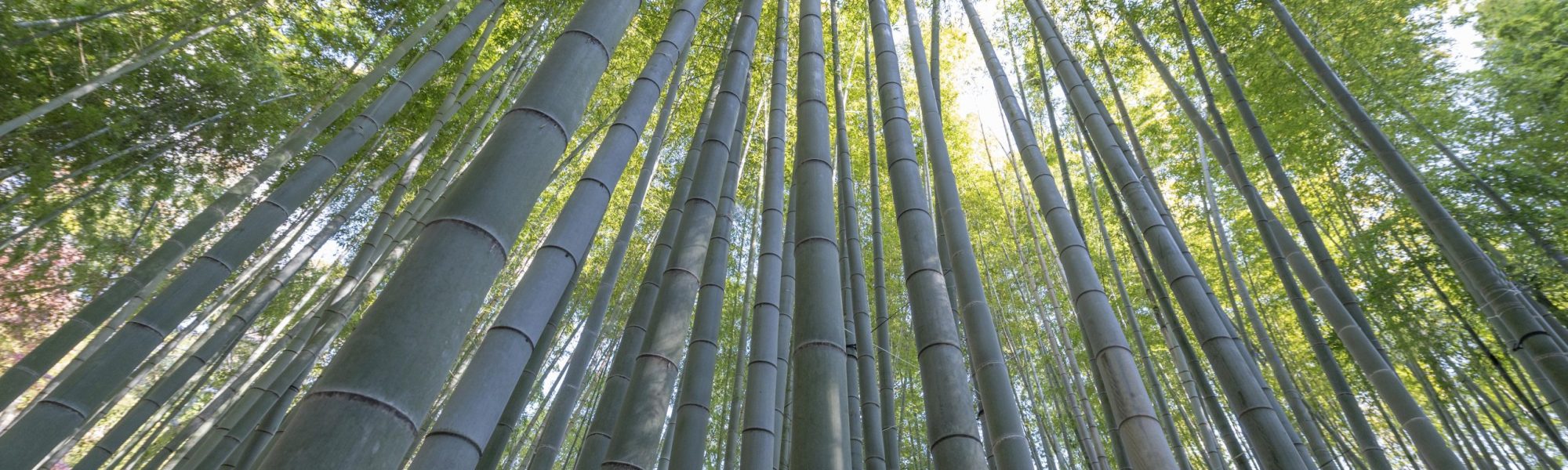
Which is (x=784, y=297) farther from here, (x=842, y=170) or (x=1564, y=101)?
(x=1564, y=101)

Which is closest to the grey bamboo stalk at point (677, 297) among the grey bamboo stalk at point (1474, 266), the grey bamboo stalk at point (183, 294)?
the grey bamboo stalk at point (183, 294)

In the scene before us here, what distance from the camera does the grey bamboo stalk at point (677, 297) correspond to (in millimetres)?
1771

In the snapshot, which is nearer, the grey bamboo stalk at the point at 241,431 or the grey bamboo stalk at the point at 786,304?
the grey bamboo stalk at the point at 786,304

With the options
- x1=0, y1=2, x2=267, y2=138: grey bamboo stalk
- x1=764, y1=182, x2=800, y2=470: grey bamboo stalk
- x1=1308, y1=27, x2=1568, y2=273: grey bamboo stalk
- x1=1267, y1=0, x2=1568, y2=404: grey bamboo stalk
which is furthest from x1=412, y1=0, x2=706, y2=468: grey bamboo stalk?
x1=1308, y1=27, x2=1568, y2=273: grey bamboo stalk

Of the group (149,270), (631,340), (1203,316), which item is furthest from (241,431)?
(1203,316)

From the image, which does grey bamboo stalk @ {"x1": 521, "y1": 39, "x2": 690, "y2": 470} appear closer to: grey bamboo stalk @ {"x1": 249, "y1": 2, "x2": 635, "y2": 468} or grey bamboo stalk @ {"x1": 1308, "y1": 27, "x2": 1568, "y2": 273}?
grey bamboo stalk @ {"x1": 249, "y1": 2, "x2": 635, "y2": 468}

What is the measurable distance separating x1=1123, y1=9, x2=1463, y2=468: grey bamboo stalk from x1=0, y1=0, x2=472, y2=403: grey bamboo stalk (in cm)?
395

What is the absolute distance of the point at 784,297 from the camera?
3.01 metres

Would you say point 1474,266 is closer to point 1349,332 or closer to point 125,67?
point 1349,332

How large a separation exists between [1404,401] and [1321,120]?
3202 millimetres

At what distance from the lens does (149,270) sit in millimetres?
2697

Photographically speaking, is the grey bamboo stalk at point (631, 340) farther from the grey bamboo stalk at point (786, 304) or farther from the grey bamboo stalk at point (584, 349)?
the grey bamboo stalk at point (786, 304)

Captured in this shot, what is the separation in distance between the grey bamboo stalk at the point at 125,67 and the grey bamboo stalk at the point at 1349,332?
5304 millimetres

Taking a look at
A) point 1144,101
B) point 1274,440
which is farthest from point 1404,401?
point 1144,101
